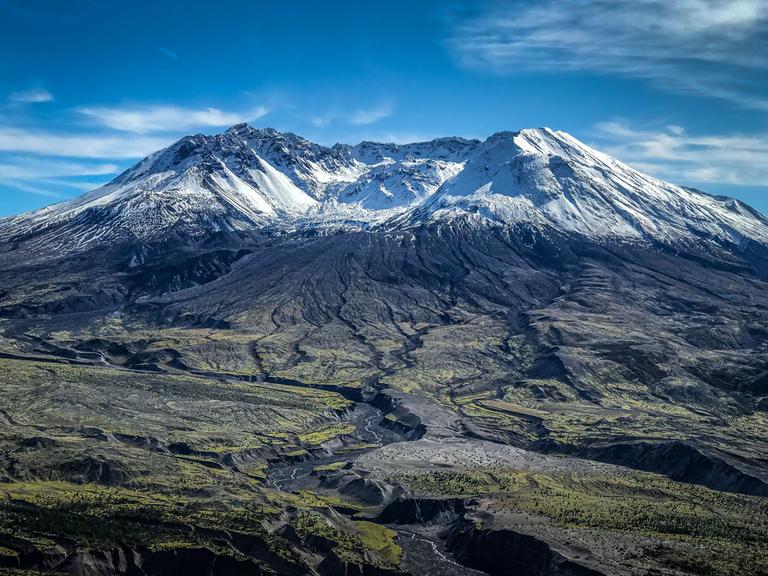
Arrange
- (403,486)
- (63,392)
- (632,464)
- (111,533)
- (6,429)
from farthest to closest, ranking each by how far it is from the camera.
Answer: (63,392) < (632,464) < (6,429) < (403,486) < (111,533)

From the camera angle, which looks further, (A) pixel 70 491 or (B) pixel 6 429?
(B) pixel 6 429

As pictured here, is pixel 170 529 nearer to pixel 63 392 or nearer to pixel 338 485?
pixel 338 485

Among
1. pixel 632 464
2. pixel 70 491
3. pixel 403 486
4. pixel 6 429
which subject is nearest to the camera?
pixel 70 491

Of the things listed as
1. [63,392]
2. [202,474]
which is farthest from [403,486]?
[63,392]

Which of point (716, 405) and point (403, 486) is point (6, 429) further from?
point (716, 405)

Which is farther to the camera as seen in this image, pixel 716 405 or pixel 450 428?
pixel 716 405

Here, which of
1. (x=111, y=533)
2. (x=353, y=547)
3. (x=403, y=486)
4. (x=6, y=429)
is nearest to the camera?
(x=111, y=533)

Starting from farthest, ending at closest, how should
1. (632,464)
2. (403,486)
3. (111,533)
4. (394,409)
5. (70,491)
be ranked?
(394,409), (632,464), (403,486), (70,491), (111,533)

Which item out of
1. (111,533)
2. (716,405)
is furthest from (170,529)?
(716,405)
